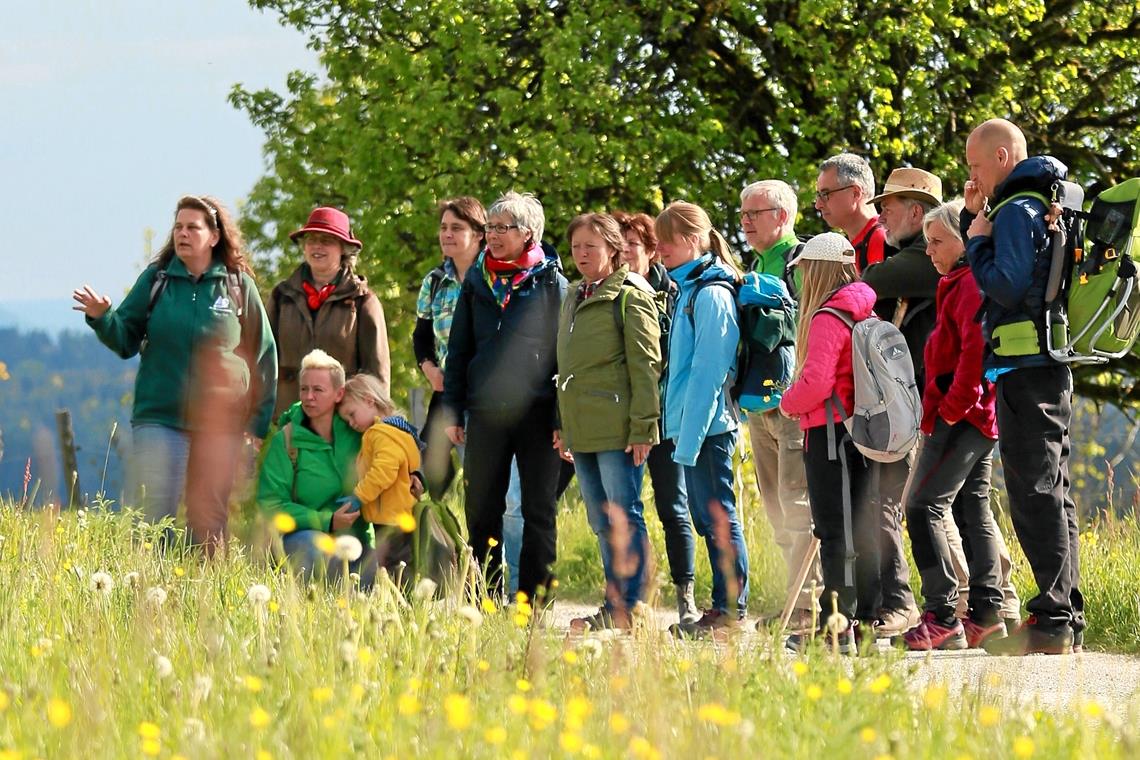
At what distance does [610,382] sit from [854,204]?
4.72 feet

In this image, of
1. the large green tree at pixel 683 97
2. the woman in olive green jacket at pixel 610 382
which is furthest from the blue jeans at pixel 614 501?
the large green tree at pixel 683 97

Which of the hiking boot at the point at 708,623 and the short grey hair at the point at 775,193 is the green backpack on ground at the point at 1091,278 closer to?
the short grey hair at the point at 775,193

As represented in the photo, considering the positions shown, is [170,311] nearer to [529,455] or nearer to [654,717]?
[529,455]

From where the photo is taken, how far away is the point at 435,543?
703 centimetres

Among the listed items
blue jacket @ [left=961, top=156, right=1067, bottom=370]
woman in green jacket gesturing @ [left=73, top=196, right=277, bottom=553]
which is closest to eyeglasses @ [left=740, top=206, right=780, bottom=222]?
blue jacket @ [left=961, top=156, right=1067, bottom=370]

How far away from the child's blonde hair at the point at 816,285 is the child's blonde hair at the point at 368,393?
1.99 metres

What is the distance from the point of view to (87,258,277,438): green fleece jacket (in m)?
7.61

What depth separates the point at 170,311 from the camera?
7.67 meters

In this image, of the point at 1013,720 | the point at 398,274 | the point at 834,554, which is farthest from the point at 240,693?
the point at 398,274

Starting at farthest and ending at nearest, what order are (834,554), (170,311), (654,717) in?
(170,311) → (834,554) → (654,717)

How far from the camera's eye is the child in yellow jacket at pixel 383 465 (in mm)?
7301

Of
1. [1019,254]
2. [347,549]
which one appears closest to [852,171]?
[1019,254]

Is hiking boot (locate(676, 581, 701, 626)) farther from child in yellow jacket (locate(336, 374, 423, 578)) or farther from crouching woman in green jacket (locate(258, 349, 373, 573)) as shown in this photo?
crouching woman in green jacket (locate(258, 349, 373, 573))

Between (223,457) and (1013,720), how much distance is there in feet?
15.5
